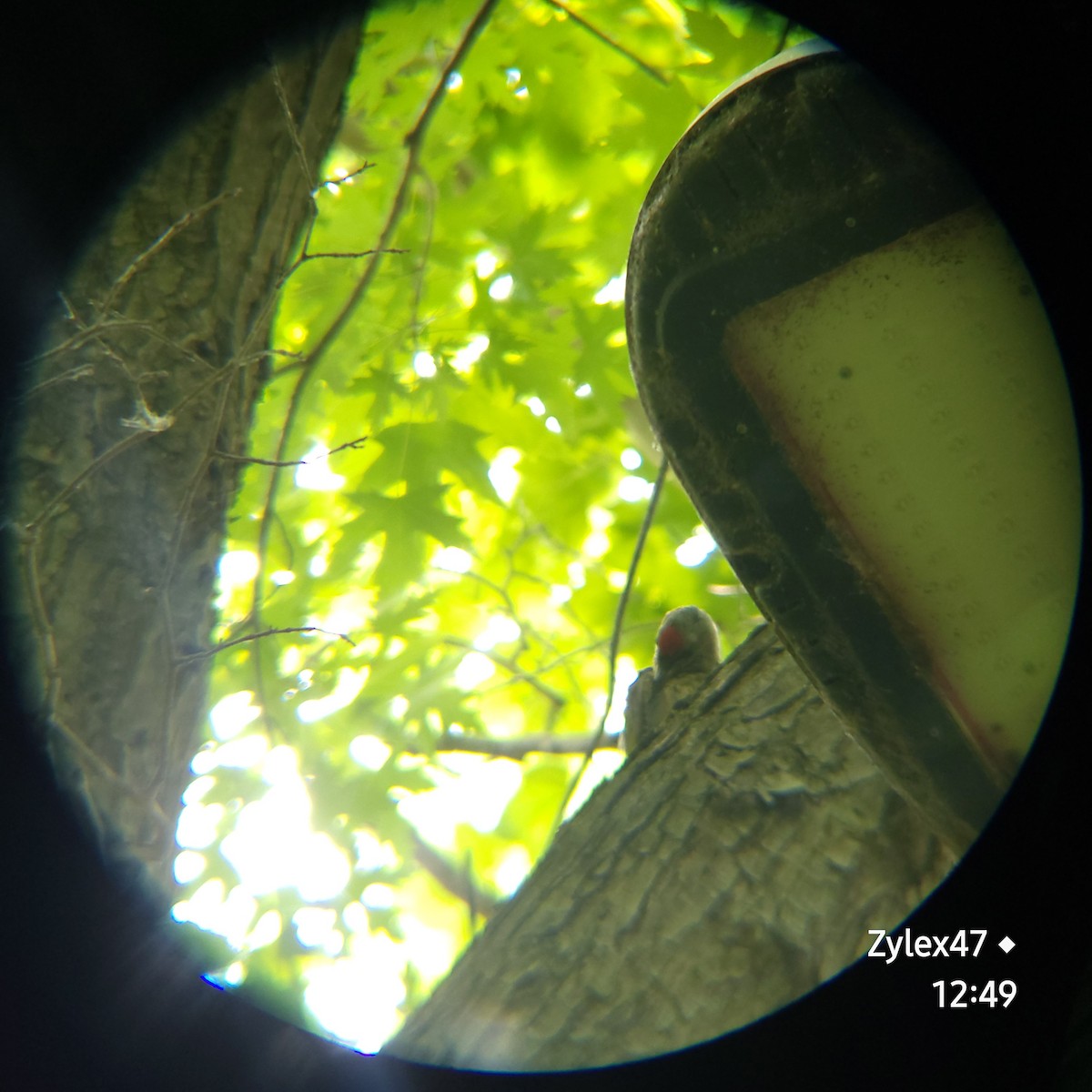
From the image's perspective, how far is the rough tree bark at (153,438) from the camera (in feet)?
2.93

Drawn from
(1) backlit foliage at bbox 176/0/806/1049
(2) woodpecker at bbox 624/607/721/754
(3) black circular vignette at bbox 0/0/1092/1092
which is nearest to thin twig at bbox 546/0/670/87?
(1) backlit foliage at bbox 176/0/806/1049

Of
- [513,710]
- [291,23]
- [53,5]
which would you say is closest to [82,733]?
[53,5]

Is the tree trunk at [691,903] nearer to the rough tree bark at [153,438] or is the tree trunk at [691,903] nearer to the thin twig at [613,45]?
the rough tree bark at [153,438]

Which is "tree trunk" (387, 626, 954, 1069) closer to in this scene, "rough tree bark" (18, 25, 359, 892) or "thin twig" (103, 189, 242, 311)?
"rough tree bark" (18, 25, 359, 892)

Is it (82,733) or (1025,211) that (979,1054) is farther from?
(82,733)

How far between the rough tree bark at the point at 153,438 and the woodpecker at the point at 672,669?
116 centimetres

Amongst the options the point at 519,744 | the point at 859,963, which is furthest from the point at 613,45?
the point at 519,744

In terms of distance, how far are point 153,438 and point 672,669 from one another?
1359 millimetres

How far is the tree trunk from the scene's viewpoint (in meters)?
1.02

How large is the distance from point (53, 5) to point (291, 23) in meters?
0.29

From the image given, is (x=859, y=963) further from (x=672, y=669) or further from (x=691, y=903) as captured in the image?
(x=672, y=669)

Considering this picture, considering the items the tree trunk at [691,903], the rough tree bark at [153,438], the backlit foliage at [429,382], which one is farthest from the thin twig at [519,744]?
the rough tree bark at [153,438]

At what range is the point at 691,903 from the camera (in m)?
1.16

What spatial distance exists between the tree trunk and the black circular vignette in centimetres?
22
